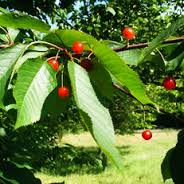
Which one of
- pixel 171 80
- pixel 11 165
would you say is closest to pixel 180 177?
pixel 171 80

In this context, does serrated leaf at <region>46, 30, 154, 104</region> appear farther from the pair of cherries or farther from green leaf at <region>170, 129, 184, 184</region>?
green leaf at <region>170, 129, 184, 184</region>

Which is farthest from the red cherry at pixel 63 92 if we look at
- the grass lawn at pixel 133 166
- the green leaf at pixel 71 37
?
the grass lawn at pixel 133 166

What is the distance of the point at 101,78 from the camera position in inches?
45.8

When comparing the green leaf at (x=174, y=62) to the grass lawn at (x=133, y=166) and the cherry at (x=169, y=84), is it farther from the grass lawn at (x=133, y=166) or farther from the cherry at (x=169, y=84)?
the grass lawn at (x=133, y=166)

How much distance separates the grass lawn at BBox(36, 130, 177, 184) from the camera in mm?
11766

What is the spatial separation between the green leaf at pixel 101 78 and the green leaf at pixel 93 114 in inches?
1.8

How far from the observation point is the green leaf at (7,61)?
1.10 meters

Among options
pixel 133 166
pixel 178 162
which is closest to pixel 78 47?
pixel 178 162

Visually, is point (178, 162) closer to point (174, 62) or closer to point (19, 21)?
point (174, 62)

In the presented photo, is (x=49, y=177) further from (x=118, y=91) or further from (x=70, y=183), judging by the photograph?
(x=118, y=91)

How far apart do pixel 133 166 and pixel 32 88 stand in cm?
1304

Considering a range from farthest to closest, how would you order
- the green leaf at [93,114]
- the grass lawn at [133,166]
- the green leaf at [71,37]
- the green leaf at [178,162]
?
the grass lawn at [133,166]
the green leaf at [178,162]
the green leaf at [71,37]
the green leaf at [93,114]

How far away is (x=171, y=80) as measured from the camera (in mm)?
1502

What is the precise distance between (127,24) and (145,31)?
4.22 feet
